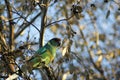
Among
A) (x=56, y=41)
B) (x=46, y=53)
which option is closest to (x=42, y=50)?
(x=46, y=53)

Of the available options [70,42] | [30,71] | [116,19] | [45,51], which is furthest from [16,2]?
[116,19]

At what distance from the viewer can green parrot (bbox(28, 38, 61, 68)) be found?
3458 mm

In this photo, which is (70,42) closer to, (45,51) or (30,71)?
(45,51)

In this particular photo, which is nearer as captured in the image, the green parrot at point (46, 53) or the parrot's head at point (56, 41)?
the green parrot at point (46, 53)

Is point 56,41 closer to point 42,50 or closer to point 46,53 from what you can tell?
point 46,53

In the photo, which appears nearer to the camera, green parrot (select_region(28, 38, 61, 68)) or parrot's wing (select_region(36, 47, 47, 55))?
green parrot (select_region(28, 38, 61, 68))

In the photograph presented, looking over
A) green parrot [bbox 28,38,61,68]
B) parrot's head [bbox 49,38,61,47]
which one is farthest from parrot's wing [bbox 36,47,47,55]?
parrot's head [bbox 49,38,61,47]

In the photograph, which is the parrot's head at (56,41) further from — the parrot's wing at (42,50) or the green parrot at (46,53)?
the parrot's wing at (42,50)

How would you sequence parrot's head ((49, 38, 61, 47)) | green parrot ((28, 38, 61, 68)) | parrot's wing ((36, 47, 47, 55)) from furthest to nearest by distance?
parrot's head ((49, 38, 61, 47))
parrot's wing ((36, 47, 47, 55))
green parrot ((28, 38, 61, 68))

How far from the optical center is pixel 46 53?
406cm

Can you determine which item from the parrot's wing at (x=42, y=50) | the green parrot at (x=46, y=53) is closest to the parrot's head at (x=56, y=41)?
the green parrot at (x=46, y=53)

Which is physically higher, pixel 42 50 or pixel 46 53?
pixel 42 50

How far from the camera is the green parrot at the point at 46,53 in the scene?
11.3ft

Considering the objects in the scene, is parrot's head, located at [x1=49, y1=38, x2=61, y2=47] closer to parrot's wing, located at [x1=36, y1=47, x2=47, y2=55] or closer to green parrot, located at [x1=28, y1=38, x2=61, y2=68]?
green parrot, located at [x1=28, y1=38, x2=61, y2=68]
